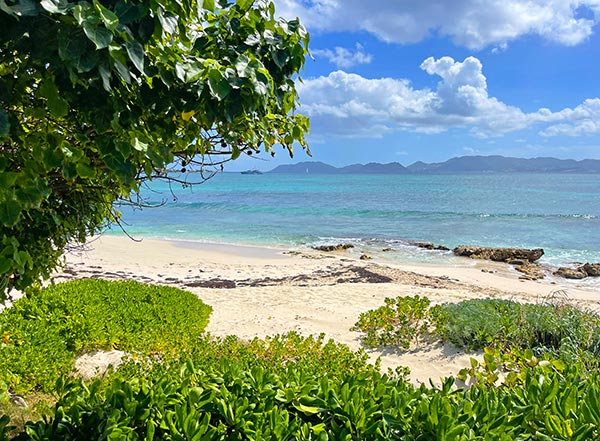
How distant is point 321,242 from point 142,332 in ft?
66.1

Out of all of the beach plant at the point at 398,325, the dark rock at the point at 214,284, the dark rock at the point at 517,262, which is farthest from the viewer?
the dark rock at the point at 517,262

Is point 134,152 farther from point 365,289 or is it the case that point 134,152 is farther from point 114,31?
point 365,289

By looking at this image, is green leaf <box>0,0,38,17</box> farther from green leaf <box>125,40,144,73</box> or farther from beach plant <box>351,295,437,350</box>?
beach plant <box>351,295,437,350</box>

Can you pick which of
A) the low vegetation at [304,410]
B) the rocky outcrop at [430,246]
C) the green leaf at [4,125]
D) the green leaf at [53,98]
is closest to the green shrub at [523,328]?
the low vegetation at [304,410]

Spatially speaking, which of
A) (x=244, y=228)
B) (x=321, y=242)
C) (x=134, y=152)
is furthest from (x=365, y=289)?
(x=244, y=228)

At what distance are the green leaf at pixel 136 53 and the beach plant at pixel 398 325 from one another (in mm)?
6390

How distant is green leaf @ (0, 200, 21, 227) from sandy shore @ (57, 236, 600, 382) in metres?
2.33

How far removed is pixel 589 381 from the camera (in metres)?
2.95

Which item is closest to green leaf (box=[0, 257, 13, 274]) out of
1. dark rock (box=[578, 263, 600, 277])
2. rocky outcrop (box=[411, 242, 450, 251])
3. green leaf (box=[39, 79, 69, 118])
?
green leaf (box=[39, 79, 69, 118])

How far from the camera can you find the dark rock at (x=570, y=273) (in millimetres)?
17484

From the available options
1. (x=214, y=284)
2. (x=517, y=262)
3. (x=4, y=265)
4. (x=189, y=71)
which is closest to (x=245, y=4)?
(x=189, y=71)

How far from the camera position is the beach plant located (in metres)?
7.09

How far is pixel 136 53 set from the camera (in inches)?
49.9

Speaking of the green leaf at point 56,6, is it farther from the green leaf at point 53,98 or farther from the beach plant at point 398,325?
the beach plant at point 398,325
